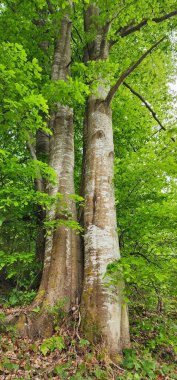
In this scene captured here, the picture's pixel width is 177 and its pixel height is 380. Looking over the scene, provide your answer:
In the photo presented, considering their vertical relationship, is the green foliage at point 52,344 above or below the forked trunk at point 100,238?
below

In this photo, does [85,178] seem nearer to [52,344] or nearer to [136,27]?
[52,344]

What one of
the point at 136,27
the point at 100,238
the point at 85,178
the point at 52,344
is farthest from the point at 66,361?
the point at 136,27

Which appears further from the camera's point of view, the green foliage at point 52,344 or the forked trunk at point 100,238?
the forked trunk at point 100,238

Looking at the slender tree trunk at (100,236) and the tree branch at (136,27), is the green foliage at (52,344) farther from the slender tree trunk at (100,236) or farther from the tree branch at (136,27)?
the tree branch at (136,27)

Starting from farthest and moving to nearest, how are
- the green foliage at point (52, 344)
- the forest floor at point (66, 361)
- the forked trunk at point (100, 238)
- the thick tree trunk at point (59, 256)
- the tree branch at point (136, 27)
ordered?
the tree branch at point (136, 27)
the thick tree trunk at point (59, 256)
the forked trunk at point (100, 238)
the green foliage at point (52, 344)
the forest floor at point (66, 361)

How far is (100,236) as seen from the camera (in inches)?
173

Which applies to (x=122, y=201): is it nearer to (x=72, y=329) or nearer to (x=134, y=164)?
(x=134, y=164)

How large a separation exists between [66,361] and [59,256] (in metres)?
1.49

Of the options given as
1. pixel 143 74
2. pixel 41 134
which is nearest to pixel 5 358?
pixel 41 134

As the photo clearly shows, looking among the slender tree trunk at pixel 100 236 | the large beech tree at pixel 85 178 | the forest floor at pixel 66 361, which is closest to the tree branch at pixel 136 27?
the large beech tree at pixel 85 178

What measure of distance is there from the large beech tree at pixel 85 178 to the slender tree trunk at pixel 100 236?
0.04 ft

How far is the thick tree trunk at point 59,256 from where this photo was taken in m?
3.87

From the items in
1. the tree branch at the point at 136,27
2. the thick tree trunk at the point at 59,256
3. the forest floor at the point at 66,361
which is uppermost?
the tree branch at the point at 136,27

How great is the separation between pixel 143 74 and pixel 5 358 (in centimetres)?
882
